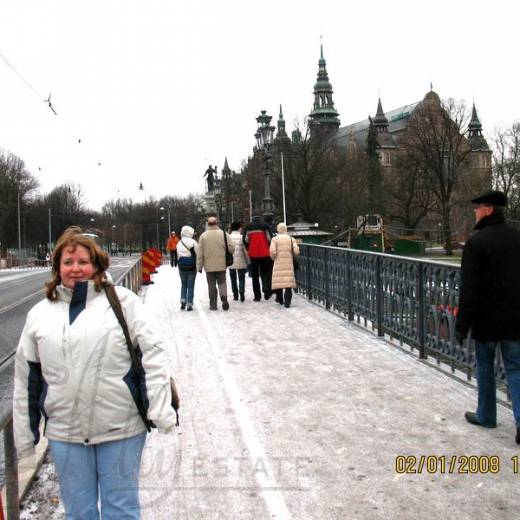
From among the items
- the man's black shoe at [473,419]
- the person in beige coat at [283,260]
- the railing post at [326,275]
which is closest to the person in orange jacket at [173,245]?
the person in beige coat at [283,260]

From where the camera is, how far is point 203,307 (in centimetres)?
1350

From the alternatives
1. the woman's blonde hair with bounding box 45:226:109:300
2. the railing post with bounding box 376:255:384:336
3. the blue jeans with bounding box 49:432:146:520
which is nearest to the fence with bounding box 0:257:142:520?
the blue jeans with bounding box 49:432:146:520

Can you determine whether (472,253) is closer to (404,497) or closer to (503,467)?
(503,467)

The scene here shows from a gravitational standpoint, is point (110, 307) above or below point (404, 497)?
above

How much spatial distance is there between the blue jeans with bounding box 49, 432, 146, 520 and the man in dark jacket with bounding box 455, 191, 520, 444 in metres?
2.97

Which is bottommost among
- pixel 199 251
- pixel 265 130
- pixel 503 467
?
pixel 503 467

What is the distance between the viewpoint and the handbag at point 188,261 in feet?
42.5

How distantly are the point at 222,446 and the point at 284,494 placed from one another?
100 centimetres

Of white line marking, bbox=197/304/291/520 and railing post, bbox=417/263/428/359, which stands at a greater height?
railing post, bbox=417/263/428/359

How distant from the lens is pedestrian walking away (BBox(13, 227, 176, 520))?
2.96m

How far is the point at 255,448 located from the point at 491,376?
6.21 ft

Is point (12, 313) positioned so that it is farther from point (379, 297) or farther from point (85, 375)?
point (85, 375)

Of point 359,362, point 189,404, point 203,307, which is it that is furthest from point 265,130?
point 189,404

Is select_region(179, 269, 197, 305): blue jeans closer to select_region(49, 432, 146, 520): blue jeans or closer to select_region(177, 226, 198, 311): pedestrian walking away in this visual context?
select_region(177, 226, 198, 311): pedestrian walking away
